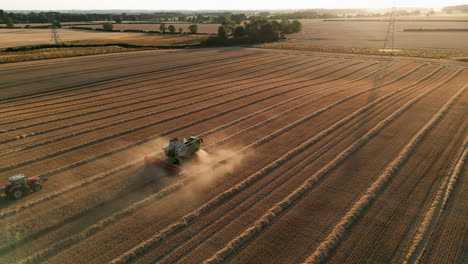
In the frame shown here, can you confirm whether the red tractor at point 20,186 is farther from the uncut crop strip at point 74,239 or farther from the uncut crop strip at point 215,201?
the uncut crop strip at point 215,201

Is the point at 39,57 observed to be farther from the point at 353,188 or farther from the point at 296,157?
the point at 353,188

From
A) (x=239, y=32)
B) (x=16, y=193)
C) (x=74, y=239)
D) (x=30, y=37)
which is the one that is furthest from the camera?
(x=30, y=37)

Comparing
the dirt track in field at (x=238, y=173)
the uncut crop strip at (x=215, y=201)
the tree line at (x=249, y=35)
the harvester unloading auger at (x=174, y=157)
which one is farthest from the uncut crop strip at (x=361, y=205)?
the tree line at (x=249, y=35)

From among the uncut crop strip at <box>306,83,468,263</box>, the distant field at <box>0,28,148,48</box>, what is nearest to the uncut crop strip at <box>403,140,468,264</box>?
the uncut crop strip at <box>306,83,468,263</box>

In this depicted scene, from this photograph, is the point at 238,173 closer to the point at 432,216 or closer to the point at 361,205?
the point at 361,205

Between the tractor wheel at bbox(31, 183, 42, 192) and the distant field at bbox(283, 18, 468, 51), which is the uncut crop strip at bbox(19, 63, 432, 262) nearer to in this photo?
the tractor wheel at bbox(31, 183, 42, 192)

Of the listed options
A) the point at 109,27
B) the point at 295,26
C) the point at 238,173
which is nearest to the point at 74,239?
the point at 238,173
